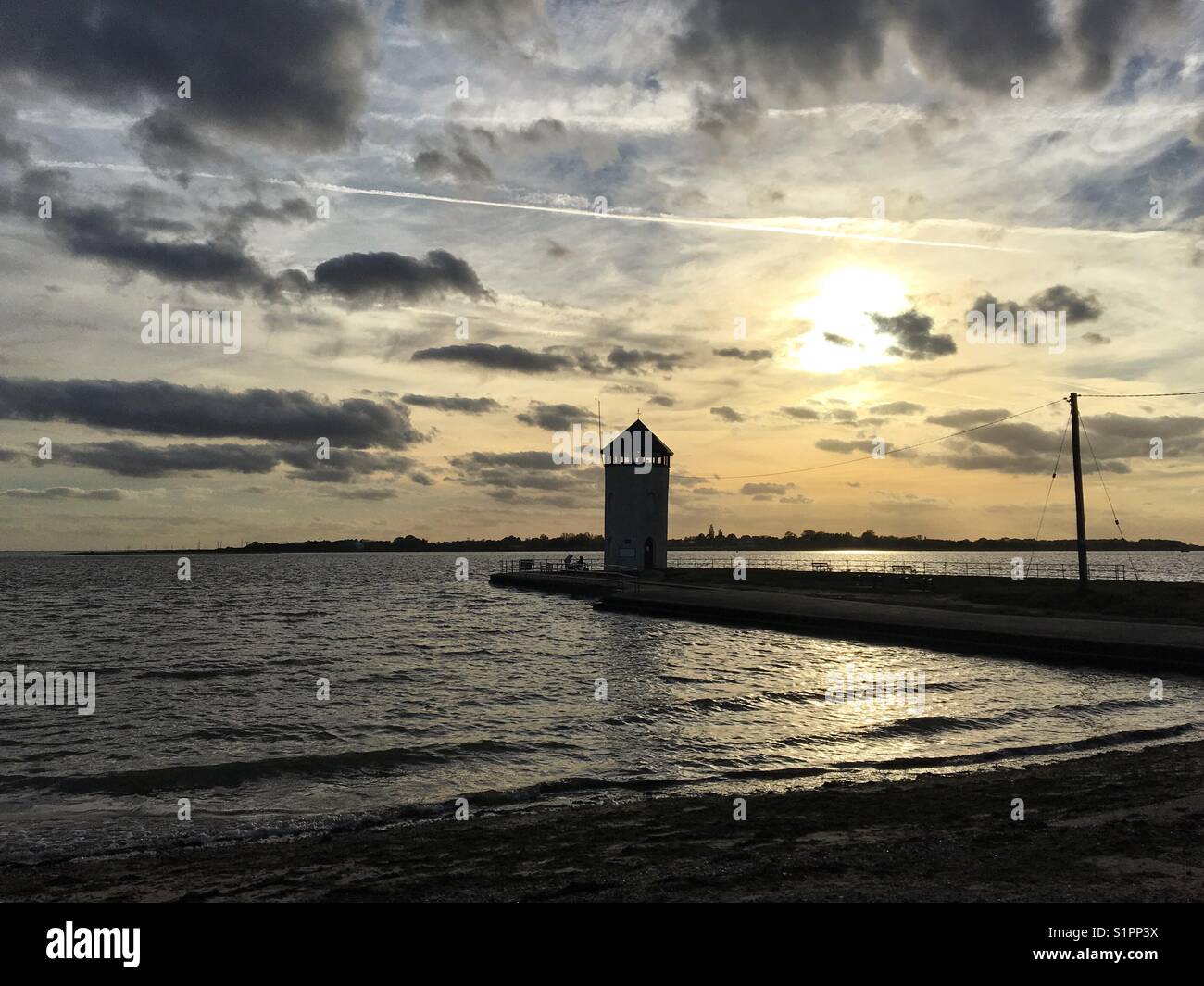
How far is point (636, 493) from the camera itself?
190ft

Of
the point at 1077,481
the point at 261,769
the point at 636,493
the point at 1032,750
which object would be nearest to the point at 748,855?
the point at 1032,750

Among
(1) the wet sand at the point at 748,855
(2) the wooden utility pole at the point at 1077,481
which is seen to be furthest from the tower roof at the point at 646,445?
(1) the wet sand at the point at 748,855

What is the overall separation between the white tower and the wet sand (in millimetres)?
46853

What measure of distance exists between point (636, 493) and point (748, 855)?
1973 inches

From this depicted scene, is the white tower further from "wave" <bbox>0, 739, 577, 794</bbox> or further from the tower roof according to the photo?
"wave" <bbox>0, 739, 577, 794</bbox>

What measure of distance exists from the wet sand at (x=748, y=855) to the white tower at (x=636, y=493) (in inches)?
1845

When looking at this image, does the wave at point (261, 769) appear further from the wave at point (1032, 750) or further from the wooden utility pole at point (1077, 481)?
the wooden utility pole at point (1077, 481)
